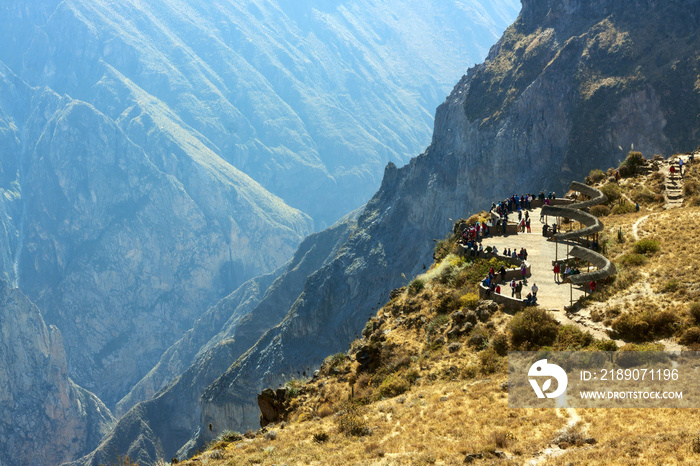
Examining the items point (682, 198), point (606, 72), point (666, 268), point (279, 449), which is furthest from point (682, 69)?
point (279, 449)

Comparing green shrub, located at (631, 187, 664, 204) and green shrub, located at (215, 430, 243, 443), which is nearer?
green shrub, located at (215, 430, 243, 443)

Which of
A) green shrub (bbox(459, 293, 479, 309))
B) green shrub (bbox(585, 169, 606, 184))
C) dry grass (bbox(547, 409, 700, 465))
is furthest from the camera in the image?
green shrub (bbox(585, 169, 606, 184))

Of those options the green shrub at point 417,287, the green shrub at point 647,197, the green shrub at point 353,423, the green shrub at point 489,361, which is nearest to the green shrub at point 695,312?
the green shrub at point 489,361

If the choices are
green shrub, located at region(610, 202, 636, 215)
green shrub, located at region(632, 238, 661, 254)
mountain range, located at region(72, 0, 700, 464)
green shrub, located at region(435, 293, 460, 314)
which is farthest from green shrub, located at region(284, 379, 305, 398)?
mountain range, located at region(72, 0, 700, 464)

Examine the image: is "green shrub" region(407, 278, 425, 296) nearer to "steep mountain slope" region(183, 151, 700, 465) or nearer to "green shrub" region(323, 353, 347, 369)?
"steep mountain slope" region(183, 151, 700, 465)

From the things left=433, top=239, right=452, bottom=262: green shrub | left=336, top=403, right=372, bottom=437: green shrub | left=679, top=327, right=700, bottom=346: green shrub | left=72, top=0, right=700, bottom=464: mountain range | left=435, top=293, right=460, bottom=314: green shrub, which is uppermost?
left=72, top=0, right=700, bottom=464: mountain range

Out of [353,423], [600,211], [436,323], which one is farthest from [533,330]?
[600,211]
